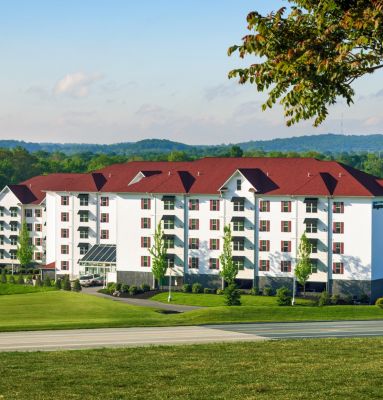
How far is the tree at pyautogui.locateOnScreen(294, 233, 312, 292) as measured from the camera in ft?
394

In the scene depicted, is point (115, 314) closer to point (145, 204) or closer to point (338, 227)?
point (338, 227)

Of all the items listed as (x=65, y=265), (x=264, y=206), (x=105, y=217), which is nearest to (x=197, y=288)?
(x=264, y=206)

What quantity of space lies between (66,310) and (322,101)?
61.6 m

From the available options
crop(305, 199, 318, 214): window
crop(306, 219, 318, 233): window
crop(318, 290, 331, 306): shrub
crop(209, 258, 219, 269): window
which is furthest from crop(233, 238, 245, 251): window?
crop(318, 290, 331, 306): shrub

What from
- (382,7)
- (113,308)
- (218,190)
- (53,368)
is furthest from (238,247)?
(382,7)

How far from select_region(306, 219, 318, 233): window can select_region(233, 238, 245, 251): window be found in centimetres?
848

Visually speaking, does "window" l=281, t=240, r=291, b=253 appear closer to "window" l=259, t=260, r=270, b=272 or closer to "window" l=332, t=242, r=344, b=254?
"window" l=259, t=260, r=270, b=272

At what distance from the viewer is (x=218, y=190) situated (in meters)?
129

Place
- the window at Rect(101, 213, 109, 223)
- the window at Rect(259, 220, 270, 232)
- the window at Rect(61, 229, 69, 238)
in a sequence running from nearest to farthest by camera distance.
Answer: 1. the window at Rect(259, 220, 270, 232)
2. the window at Rect(101, 213, 109, 223)
3. the window at Rect(61, 229, 69, 238)

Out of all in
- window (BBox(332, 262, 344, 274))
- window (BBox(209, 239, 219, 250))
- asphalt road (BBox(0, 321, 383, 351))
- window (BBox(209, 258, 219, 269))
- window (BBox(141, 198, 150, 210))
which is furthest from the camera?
Result: window (BBox(141, 198, 150, 210))

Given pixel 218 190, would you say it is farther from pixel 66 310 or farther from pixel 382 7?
pixel 382 7

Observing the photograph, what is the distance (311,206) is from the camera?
12412 centimetres

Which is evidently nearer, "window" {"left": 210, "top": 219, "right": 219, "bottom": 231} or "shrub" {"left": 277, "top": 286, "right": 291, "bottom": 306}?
"shrub" {"left": 277, "top": 286, "right": 291, "bottom": 306}

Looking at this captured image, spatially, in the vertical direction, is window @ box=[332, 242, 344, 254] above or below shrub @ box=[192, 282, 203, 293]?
above
